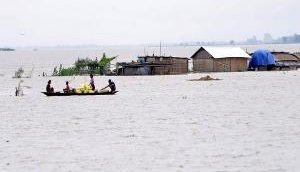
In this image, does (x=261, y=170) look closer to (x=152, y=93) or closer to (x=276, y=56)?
(x=152, y=93)

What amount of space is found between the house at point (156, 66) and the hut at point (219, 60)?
1.46 m

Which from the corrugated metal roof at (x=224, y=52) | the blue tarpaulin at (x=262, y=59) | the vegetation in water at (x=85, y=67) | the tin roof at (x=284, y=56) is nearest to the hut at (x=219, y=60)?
the corrugated metal roof at (x=224, y=52)

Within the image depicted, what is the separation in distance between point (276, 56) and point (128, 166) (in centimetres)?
4560

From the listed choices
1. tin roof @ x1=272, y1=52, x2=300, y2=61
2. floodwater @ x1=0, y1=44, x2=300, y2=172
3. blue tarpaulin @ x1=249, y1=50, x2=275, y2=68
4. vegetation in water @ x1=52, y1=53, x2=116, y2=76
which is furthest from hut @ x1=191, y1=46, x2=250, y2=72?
floodwater @ x1=0, y1=44, x2=300, y2=172

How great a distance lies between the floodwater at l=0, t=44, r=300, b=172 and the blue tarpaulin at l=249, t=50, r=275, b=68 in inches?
723

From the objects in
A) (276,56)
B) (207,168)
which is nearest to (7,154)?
(207,168)

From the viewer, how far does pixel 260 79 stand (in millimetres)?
46531

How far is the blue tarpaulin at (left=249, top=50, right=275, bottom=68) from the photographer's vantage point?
55350mm

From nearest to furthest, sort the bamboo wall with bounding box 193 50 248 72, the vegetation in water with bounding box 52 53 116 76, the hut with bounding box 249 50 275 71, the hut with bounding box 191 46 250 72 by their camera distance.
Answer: the hut with bounding box 191 46 250 72 < the bamboo wall with bounding box 193 50 248 72 < the vegetation in water with bounding box 52 53 116 76 < the hut with bounding box 249 50 275 71

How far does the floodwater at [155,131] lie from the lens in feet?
49.2

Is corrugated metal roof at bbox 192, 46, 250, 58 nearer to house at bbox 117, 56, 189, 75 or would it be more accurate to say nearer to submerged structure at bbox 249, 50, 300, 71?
submerged structure at bbox 249, 50, 300, 71

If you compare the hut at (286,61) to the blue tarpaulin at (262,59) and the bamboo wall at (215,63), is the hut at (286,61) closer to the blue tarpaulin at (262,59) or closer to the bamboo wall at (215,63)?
the blue tarpaulin at (262,59)

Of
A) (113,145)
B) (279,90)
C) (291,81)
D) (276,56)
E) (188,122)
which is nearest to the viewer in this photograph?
(113,145)

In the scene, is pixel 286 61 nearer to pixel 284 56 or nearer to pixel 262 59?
pixel 284 56
